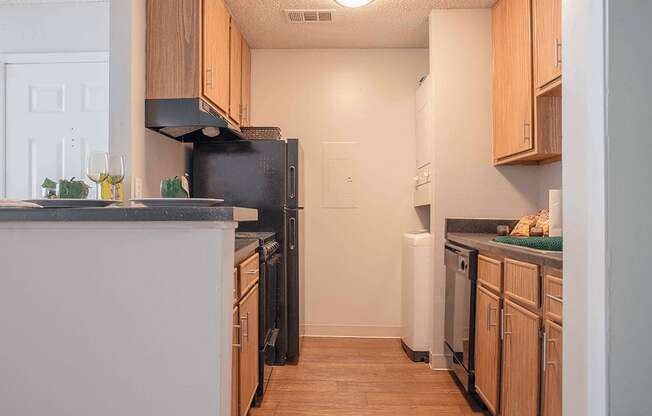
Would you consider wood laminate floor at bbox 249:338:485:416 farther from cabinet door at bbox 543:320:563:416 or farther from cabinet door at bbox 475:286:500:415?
cabinet door at bbox 543:320:563:416

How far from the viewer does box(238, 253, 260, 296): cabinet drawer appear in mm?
2133

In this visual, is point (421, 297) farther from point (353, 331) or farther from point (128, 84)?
point (128, 84)

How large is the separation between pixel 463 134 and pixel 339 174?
1.20 m

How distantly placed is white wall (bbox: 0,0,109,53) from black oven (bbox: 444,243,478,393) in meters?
2.73

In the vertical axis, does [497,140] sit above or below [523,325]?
above

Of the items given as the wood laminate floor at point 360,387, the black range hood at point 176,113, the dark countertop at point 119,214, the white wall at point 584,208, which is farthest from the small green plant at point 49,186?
the white wall at point 584,208

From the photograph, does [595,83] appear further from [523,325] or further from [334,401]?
[334,401]

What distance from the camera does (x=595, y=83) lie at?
4.07 feet

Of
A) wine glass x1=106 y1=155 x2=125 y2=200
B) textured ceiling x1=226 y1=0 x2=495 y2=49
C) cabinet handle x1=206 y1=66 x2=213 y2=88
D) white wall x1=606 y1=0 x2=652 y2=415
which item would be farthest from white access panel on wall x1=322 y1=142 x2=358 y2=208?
white wall x1=606 y1=0 x2=652 y2=415

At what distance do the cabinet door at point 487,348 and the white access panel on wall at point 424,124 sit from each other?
4.10 ft

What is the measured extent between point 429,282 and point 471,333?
→ 73 centimetres

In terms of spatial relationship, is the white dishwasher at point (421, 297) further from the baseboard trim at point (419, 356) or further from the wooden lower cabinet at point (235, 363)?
the wooden lower cabinet at point (235, 363)

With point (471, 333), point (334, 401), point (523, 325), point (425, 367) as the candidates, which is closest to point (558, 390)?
point (523, 325)

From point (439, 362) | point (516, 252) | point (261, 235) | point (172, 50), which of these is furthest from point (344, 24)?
point (439, 362)
